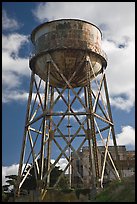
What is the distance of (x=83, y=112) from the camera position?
2009 cm

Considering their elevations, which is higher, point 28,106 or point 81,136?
point 28,106

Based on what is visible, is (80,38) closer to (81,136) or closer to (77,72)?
(77,72)

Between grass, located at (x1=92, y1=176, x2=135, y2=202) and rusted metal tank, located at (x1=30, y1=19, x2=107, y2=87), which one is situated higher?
rusted metal tank, located at (x1=30, y1=19, x2=107, y2=87)

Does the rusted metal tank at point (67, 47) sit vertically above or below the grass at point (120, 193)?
above

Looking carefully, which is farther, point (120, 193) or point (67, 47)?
point (67, 47)

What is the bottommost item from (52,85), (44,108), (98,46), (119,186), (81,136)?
(119,186)

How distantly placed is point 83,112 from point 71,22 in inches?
250

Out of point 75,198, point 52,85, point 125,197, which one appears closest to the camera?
point 125,197

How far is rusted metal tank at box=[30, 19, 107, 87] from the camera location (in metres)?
21.1


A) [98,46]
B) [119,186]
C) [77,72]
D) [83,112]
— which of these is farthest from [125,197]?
[98,46]

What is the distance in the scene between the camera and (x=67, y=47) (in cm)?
2077

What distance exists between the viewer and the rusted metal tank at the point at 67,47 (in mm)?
21062

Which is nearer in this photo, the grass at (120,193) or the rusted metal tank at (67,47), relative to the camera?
the grass at (120,193)

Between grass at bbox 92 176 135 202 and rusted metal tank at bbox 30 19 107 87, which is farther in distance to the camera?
rusted metal tank at bbox 30 19 107 87
